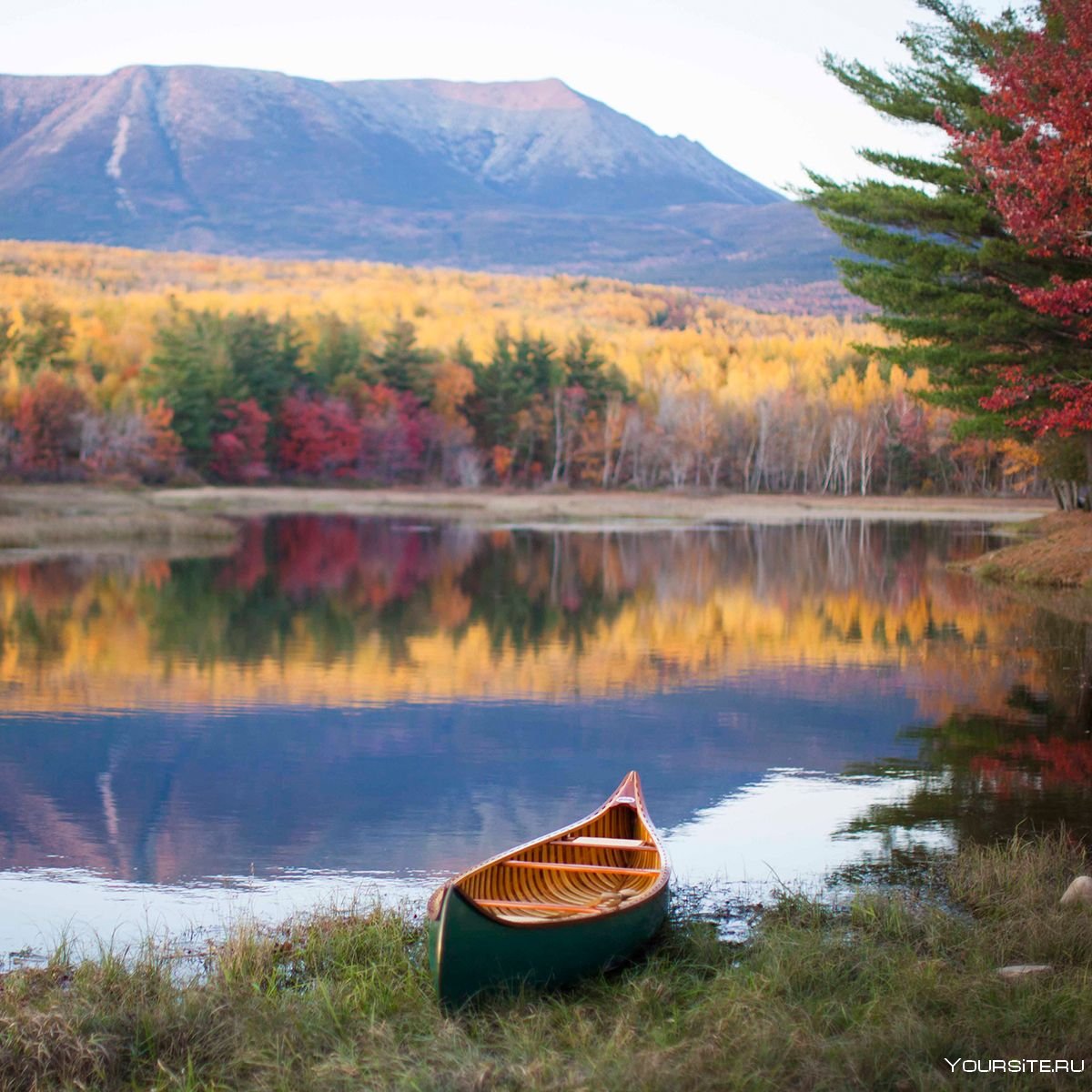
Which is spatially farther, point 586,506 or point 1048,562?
point 586,506

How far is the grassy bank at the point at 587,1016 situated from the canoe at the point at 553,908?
149 mm

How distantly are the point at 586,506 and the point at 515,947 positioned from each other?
233 ft

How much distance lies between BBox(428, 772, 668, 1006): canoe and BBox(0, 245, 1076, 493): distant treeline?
226 feet

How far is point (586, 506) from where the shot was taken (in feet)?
254

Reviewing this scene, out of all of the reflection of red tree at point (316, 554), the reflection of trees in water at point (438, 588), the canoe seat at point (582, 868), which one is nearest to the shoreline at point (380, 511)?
the reflection of red tree at point (316, 554)

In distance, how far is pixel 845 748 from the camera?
46.1 ft

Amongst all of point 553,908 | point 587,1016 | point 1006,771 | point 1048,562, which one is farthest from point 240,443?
point 587,1016

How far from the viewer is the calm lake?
32.0 ft

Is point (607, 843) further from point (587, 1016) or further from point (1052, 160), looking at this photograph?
point (1052, 160)

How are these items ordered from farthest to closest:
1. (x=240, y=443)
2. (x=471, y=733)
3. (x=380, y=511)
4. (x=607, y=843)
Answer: (x=240, y=443), (x=380, y=511), (x=471, y=733), (x=607, y=843)

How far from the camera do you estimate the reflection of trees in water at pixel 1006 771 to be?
10789 millimetres

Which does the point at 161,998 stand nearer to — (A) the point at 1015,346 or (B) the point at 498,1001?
(B) the point at 498,1001

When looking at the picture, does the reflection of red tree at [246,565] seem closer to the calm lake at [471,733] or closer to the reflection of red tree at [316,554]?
the reflection of red tree at [316,554]

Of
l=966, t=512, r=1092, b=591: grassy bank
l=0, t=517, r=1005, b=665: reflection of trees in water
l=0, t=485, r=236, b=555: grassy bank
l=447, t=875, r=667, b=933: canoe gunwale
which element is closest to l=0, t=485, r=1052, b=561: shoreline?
l=0, t=485, r=236, b=555: grassy bank
